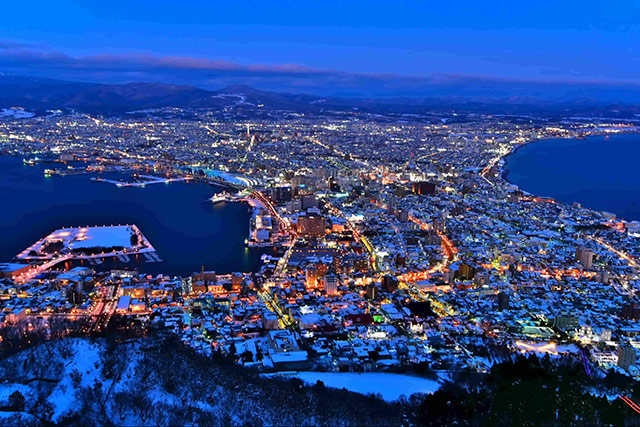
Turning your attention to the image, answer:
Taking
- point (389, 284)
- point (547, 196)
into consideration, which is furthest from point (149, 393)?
point (547, 196)

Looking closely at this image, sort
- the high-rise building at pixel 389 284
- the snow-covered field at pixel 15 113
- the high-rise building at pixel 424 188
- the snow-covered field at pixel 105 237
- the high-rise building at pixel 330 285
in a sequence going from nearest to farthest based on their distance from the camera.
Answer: the high-rise building at pixel 330 285
the high-rise building at pixel 389 284
the snow-covered field at pixel 105 237
the high-rise building at pixel 424 188
the snow-covered field at pixel 15 113

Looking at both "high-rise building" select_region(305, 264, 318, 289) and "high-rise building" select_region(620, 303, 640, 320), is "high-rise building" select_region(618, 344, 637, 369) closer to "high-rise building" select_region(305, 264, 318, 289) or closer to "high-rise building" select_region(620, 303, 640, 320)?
"high-rise building" select_region(620, 303, 640, 320)

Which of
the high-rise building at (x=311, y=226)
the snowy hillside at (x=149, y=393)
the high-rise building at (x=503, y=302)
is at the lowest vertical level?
the high-rise building at (x=311, y=226)

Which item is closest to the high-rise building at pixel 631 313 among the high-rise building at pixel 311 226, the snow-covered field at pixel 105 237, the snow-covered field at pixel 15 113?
the high-rise building at pixel 311 226

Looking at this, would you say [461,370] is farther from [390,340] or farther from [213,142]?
[213,142]

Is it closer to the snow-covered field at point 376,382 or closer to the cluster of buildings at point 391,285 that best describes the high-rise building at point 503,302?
the cluster of buildings at point 391,285

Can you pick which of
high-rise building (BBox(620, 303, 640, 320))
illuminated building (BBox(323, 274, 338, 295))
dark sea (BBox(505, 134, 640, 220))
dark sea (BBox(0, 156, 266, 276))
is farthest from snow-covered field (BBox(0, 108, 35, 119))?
high-rise building (BBox(620, 303, 640, 320))

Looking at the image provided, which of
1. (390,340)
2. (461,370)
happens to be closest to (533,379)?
(461,370)
